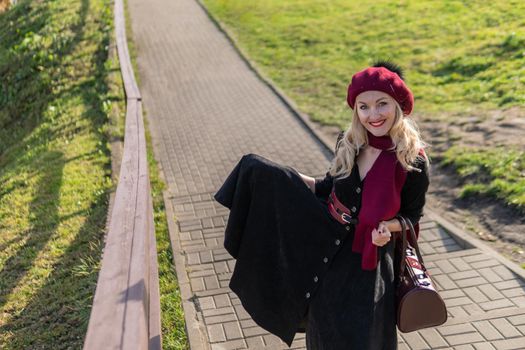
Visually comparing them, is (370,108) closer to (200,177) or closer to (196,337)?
(196,337)

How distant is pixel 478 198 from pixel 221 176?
3023mm

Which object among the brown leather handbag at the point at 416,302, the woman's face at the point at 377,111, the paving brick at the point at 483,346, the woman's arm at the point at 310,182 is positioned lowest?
the paving brick at the point at 483,346

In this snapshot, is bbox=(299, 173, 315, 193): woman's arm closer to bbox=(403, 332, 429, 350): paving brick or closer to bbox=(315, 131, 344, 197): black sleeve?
bbox=(315, 131, 344, 197): black sleeve

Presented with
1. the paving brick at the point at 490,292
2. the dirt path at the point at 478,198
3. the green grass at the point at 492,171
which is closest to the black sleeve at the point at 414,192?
the paving brick at the point at 490,292

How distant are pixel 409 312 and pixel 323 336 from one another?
0.45 m

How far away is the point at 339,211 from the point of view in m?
3.41

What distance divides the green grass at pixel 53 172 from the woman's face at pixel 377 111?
3.01 metres

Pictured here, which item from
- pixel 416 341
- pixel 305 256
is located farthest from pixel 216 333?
pixel 305 256

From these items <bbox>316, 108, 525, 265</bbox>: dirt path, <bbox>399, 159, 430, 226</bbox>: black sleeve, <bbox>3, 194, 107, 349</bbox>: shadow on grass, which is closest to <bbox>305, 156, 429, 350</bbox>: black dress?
<bbox>399, 159, 430, 226</bbox>: black sleeve

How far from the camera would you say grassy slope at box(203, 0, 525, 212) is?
9.14 metres

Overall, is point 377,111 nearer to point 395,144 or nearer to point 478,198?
point 395,144

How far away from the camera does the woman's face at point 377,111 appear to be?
325cm

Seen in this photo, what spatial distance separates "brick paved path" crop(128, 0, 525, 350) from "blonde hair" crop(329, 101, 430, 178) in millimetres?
1719

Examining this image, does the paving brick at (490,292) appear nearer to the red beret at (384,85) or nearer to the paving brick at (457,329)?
the paving brick at (457,329)
